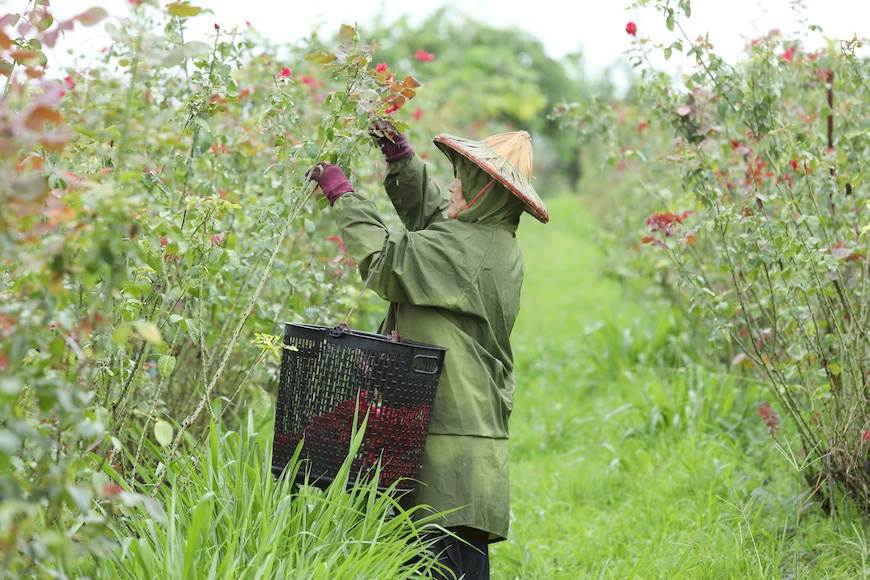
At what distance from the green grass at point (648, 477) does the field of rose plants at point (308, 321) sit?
2 centimetres

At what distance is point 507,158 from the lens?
3.04 metres

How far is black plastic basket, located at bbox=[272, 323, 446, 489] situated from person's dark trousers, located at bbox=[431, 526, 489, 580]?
10.9 inches

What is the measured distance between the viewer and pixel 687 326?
627 cm

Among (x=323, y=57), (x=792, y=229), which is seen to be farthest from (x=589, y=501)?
(x=323, y=57)

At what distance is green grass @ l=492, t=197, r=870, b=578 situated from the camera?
368cm

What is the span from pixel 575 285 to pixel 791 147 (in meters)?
8.32

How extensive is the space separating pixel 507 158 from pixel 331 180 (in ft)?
1.79

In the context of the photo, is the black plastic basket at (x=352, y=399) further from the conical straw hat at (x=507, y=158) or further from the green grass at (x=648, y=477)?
the green grass at (x=648, y=477)

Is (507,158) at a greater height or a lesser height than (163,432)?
greater

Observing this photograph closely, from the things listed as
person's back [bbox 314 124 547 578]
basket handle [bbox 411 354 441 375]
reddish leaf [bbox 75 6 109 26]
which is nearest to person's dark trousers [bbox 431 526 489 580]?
person's back [bbox 314 124 547 578]

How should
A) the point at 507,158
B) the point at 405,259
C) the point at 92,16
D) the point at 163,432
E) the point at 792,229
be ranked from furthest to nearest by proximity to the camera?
1. the point at 792,229
2. the point at 507,158
3. the point at 405,259
4. the point at 163,432
5. the point at 92,16

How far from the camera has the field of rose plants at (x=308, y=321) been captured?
203 cm

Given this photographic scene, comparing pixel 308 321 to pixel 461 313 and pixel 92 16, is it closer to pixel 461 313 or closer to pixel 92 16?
pixel 461 313

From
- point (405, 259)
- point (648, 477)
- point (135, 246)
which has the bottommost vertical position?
point (648, 477)
